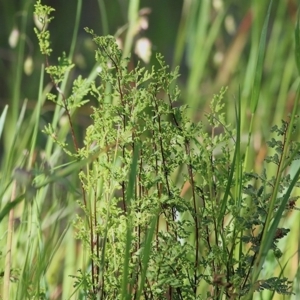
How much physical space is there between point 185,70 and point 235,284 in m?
2.80

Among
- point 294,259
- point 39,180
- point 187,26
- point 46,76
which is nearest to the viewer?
point 39,180

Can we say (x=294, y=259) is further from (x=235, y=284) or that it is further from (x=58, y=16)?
(x=58, y=16)

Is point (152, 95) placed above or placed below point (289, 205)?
above

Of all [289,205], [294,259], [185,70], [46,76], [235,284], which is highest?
[185,70]

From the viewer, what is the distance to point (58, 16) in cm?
349

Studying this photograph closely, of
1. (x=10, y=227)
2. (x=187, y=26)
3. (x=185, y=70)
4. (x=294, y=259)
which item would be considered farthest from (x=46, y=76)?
(x=10, y=227)

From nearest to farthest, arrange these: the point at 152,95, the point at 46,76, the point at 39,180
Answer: the point at 152,95 < the point at 39,180 < the point at 46,76

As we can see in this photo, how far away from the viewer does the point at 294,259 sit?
58.5 inches

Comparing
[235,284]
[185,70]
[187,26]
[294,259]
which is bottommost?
[235,284]

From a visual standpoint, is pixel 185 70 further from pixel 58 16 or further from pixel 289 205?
pixel 289 205

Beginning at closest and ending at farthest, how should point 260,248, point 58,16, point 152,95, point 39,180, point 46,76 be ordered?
point 260,248 < point 152,95 < point 39,180 < point 46,76 < point 58,16

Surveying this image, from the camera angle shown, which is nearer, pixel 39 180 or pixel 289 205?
pixel 289 205

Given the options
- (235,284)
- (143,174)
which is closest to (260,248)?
(235,284)

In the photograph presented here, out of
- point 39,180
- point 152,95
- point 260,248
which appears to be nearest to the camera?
point 260,248
